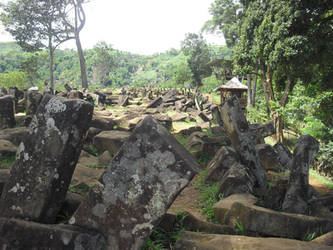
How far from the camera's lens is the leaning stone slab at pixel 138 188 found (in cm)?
224

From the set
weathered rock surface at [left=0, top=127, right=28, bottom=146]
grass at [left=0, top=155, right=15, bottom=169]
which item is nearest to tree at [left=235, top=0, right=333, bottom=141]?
weathered rock surface at [left=0, top=127, right=28, bottom=146]

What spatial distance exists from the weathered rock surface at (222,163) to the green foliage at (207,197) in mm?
176

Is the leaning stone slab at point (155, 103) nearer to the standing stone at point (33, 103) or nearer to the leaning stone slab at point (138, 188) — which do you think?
the standing stone at point (33, 103)

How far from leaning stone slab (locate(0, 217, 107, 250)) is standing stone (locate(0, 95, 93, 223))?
229 mm

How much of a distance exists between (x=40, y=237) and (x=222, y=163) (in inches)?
160

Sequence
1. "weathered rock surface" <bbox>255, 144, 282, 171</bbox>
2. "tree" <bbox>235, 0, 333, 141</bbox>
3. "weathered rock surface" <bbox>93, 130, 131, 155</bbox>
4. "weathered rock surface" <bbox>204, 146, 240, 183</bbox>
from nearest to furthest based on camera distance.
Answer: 1. "weathered rock surface" <bbox>204, 146, 240, 183</bbox>
2. "weathered rock surface" <bbox>93, 130, 131, 155</bbox>
3. "weathered rock surface" <bbox>255, 144, 282, 171</bbox>
4. "tree" <bbox>235, 0, 333, 141</bbox>

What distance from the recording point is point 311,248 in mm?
2131

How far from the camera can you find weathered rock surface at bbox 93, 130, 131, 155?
6.38 metres

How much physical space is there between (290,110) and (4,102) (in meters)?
12.0

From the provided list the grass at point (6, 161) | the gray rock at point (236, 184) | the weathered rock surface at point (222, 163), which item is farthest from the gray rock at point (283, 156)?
the grass at point (6, 161)

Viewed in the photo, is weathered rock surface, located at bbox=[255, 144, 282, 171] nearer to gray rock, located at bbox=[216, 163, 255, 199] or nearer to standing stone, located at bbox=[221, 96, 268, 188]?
standing stone, located at bbox=[221, 96, 268, 188]

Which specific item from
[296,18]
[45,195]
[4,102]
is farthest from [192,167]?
[296,18]

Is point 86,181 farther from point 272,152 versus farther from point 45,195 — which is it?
point 272,152

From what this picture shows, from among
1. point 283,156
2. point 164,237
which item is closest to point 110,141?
point 164,237
